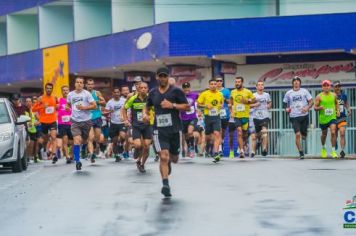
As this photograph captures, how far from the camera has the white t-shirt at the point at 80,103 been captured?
17.2 metres

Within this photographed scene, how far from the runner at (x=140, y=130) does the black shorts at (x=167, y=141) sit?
3679 mm

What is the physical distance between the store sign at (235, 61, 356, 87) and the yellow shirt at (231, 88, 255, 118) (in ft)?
32.1

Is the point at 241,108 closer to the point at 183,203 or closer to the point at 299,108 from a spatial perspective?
the point at 299,108

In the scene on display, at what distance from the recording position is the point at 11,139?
17453 mm

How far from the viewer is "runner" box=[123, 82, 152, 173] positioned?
15742 mm

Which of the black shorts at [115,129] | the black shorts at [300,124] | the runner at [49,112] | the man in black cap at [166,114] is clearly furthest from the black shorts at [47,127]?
the man in black cap at [166,114]

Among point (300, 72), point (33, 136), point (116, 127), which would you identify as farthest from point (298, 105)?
point (300, 72)

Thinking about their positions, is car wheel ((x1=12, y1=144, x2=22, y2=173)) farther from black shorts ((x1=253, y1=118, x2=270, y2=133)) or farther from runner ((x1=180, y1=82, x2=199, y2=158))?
black shorts ((x1=253, y1=118, x2=270, y2=133))

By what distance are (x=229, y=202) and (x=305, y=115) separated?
10.3 meters

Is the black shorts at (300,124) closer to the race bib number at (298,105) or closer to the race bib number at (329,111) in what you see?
the race bib number at (298,105)

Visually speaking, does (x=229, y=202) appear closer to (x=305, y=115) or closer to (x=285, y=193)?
(x=285, y=193)

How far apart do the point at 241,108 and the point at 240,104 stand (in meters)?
0.15

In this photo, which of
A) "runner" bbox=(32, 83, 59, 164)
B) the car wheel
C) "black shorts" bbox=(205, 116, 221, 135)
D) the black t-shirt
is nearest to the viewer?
the black t-shirt

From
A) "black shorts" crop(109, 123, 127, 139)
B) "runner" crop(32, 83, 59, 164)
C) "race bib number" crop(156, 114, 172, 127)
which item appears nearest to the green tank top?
"black shorts" crop(109, 123, 127, 139)
